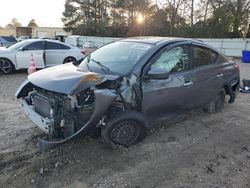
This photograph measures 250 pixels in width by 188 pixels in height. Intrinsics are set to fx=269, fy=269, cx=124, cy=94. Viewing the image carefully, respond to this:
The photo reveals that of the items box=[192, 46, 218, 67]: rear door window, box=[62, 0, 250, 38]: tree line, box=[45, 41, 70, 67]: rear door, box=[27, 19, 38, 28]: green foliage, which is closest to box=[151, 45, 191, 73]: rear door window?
box=[192, 46, 218, 67]: rear door window

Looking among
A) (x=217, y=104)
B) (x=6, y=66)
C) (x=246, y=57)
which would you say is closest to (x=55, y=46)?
(x=6, y=66)

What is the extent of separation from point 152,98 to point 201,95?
139cm

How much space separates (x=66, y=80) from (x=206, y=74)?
8.92 feet

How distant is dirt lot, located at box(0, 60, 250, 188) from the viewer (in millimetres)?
3232

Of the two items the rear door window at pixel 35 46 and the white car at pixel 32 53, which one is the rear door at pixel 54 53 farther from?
the rear door window at pixel 35 46

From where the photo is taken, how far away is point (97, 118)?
3516 millimetres

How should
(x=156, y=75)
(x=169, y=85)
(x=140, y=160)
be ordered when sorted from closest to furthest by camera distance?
(x=140, y=160)
(x=156, y=75)
(x=169, y=85)

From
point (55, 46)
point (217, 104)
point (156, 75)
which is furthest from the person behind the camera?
point (55, 46)

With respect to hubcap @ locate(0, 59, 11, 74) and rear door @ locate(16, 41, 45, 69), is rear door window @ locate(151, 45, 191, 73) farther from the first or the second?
hubcap @ locate(0, 59, 11, 74)

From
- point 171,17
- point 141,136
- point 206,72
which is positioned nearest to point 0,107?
point 141,136

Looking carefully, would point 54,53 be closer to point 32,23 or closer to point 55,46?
point 55,46

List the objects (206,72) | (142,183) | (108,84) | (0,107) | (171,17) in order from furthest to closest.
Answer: (171,17) → (0,107) → (206,72) → (108,84) → (142,183)

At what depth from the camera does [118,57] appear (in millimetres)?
4391

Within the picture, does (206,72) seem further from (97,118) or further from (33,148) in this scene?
(33,148)
